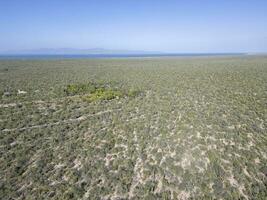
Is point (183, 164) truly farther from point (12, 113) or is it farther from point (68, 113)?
point (12, 113)

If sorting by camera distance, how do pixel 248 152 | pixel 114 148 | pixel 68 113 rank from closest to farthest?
pixel 248 152 → pixel 114 148 → pixel 68 113

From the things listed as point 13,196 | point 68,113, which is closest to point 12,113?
point 68,113

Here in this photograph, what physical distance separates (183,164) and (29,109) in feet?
45.0

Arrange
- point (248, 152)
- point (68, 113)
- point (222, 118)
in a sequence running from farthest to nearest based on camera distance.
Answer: point (68, 113) → point (222, 118) → point (248, 152)

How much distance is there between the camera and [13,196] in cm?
884

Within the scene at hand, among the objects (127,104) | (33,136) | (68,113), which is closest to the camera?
(33,136)

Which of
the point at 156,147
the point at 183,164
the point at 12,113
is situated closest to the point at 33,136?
the point at 12,113

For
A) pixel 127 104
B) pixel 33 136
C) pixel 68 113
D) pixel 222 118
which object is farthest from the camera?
pixel 127 104

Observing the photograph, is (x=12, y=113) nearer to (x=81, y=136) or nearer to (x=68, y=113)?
(x=68, y=113)

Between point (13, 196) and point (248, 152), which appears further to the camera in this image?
point (248, 152)

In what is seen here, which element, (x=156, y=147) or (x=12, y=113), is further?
(x=12, y=113)

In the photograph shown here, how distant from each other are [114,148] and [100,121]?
4.29m

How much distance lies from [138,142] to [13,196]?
6430mm

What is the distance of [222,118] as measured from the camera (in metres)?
16.2
